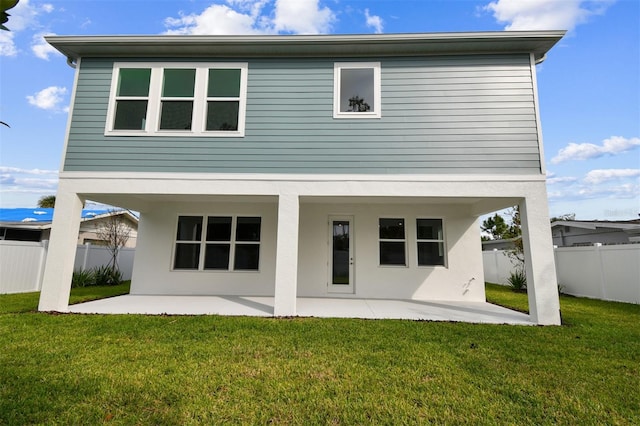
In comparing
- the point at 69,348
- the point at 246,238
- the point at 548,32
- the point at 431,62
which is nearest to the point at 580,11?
the point at 548,32

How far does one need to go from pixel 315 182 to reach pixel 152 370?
4.15 meters

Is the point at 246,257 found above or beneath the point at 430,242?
beneath

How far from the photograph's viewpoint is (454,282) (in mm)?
8367

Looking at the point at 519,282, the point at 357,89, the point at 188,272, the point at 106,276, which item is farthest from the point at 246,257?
the point at 519,282

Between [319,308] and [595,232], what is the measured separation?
1412cm

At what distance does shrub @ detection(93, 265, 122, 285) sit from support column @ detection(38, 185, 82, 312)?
19.2 feet

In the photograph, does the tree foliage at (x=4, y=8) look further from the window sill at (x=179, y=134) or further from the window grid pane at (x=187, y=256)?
the window grid pane at (x=187, y=256)

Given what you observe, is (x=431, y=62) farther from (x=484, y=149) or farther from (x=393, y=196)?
(x=393, y=196)

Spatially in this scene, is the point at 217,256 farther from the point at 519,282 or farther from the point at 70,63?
the point at 519,282

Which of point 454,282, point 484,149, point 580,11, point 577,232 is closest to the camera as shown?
point 484,149

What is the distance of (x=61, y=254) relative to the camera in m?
6.12

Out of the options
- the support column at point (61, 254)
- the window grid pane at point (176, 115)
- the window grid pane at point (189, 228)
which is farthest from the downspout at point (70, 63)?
the window grid pane at point (189, 228)

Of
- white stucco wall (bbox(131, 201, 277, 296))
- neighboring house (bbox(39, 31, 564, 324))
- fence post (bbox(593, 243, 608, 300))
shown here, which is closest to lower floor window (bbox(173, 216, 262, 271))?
white stucco wall (bbox(131, 201, 277, 296))

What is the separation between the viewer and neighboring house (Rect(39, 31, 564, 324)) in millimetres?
6137
